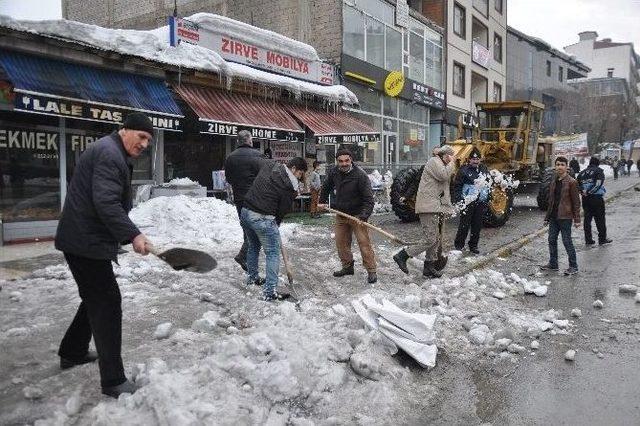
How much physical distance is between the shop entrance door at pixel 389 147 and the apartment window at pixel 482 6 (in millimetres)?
11207

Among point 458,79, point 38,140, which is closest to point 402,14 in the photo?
point 458,79

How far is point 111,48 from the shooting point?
9.66m

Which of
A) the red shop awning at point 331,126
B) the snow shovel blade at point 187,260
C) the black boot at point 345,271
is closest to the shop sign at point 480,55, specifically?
the red shop awning at point 331,126

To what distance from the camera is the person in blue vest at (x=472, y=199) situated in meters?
8.68

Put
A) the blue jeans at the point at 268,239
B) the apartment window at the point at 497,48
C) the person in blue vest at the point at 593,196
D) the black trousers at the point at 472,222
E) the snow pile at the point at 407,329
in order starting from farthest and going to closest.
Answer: the apartment window at the point at 497,48 → the person in blue vest at the point at 593,196 → the black trousers at the point at 472,222 → the blue jeans at the point at 268,239 → the snow pile at the point at 407,329

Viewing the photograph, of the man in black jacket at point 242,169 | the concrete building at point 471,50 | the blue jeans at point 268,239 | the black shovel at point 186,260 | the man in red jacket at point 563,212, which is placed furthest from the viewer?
the concrete building at point 471,50

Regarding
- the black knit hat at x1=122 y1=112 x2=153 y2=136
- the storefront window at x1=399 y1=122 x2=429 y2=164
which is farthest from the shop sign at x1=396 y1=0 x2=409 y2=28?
the black knit hat at x1=122 y1=112 x2=153 y2=136

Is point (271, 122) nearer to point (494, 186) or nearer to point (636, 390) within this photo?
point (494, 186)

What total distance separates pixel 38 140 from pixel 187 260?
7.33 m

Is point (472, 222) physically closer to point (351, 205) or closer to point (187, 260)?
point (351, 205)

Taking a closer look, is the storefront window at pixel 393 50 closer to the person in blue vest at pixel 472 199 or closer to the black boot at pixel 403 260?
the person in blue vest at pixel 472 199

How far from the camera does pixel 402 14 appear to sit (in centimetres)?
2058

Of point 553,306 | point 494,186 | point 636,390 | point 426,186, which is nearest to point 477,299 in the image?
point 553,306

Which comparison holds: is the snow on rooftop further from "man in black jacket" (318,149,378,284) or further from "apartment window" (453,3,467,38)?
"apartment window" (453,3,467,38)
